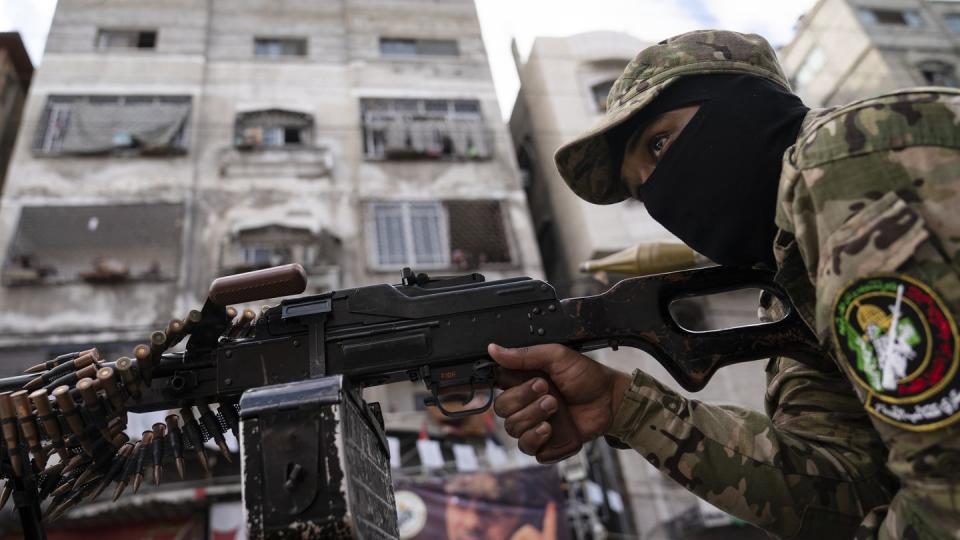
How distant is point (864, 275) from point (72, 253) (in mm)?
15131

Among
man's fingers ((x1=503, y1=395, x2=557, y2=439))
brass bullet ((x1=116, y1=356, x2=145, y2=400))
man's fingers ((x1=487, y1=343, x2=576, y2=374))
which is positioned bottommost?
man's fingers ((x1=503, y1=395, x2=557, y2=439))

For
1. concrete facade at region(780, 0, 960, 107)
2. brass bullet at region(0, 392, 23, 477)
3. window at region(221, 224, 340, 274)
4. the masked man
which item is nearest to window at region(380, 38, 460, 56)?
window at region(221, 224, 340, 274)

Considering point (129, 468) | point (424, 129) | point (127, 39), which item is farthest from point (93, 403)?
point (127, 39)

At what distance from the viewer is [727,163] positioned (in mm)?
1983

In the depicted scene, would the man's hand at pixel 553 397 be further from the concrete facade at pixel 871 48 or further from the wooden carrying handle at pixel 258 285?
the concrete facade at pixel 871 48

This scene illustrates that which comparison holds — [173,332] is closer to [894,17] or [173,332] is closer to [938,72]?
[938,72]

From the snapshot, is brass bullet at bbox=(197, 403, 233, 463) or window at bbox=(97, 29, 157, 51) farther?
window at bbox=(97, 29, 157, 51)

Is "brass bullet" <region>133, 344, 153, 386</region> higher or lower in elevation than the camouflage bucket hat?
lower

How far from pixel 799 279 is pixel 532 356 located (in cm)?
86

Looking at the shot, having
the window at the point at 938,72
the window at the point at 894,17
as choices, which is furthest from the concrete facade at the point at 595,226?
the window at the point at 938,72

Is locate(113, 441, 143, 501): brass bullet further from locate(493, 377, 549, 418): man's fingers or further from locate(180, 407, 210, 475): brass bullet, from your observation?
locate(493, 377, 549, 418): man's fingers

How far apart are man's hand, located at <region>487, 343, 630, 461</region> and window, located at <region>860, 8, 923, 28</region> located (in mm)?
21924

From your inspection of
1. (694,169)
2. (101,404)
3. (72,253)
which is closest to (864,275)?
(694,169)

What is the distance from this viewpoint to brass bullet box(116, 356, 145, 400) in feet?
7.54
